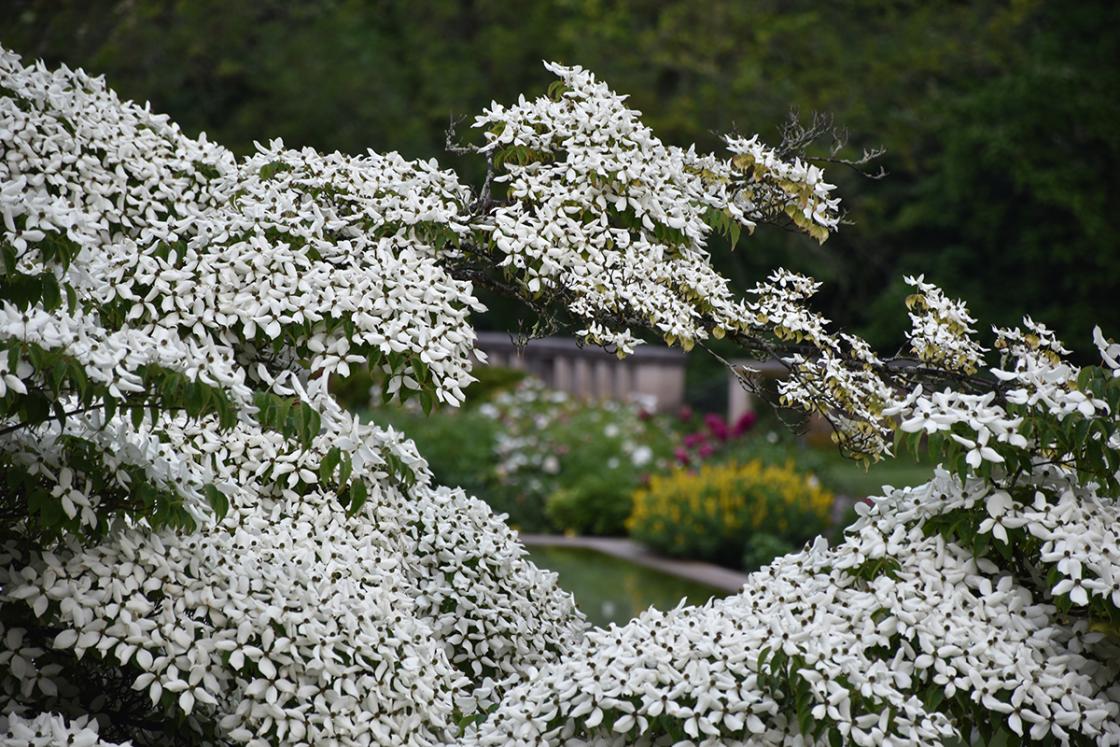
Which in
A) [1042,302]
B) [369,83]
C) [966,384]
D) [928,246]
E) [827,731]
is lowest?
[827,731]

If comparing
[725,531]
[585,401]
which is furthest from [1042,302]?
[725,531]

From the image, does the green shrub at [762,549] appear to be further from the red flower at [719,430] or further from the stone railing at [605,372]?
the stone railing at [605,372]

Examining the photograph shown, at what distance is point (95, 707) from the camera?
3.88 m

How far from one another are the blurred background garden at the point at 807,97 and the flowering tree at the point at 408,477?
Result: 33.9 feet

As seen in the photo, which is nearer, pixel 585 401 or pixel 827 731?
pixel 827 731

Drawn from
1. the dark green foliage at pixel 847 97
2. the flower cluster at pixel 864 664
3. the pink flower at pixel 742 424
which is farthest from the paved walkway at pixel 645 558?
the dark green foliage at pixel 847 97

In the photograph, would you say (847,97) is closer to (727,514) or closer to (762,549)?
(727,514)

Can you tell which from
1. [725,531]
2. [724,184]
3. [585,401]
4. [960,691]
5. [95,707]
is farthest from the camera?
[585,401]

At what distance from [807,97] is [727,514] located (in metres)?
12.2

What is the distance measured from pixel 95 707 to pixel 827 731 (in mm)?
2009

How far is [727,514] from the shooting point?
10.5 metres

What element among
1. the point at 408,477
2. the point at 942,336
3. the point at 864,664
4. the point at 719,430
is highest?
the point at 719,430

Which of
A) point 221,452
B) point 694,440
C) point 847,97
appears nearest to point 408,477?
point 221,452

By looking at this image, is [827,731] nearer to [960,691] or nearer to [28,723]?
[960,691]
